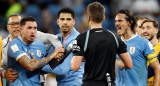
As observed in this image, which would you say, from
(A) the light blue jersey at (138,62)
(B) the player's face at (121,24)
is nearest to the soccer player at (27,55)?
(B) the player's face at (121,24)

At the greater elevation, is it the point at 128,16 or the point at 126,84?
the point at 128,16

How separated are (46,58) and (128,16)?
147 centimetres

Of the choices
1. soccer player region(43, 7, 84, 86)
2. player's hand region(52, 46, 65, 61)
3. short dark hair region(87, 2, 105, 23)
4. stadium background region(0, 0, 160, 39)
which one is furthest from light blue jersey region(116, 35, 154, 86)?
stadium background region(0, 0, 160, 39)

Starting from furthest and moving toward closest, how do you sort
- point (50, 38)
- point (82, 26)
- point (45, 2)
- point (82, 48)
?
point (45, 2) < point (82, 26) < point (50, 38) < point (82, 48)

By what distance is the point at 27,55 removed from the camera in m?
6.22

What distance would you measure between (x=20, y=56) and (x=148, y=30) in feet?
7.70

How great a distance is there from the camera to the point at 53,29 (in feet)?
40.9

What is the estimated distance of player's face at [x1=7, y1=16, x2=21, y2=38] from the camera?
22.7 ft

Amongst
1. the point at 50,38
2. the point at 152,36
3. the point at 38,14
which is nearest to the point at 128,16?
the point at 152,36

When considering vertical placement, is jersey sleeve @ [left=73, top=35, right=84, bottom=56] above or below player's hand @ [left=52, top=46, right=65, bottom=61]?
above

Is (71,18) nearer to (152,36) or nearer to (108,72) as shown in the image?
(152,36)

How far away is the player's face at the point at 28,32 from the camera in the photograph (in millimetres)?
6273

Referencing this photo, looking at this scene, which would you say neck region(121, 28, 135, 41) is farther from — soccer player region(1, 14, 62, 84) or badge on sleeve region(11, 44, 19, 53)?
badge on sleeve region(11, 44, 19, 53)

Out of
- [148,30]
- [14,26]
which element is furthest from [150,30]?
[14,26]
